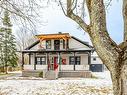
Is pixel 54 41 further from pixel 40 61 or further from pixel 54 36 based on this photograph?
pixel 40 61

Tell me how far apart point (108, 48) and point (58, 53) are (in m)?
32.0

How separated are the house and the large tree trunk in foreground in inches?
1152

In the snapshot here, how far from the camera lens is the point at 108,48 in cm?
540

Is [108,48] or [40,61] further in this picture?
[40,61]

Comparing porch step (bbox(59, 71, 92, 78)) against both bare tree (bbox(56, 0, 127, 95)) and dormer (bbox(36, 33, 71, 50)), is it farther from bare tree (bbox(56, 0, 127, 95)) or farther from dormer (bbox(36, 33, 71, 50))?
bare tree (bbox(56, 0, 127, 95))

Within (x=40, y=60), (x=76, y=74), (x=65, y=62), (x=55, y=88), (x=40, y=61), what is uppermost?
(x=40, y=60)

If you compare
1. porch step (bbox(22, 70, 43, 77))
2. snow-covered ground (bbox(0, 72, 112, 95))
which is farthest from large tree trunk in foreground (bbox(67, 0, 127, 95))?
porch step (bbox(22, 70, 43, 77))

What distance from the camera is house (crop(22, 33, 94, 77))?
1418 inches

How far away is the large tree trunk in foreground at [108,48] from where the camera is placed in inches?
207

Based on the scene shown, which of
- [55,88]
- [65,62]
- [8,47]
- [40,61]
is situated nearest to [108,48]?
[55,88]

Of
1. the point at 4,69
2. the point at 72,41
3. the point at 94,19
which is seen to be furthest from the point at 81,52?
the point at 94,19

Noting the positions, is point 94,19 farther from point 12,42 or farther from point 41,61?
point 12,42

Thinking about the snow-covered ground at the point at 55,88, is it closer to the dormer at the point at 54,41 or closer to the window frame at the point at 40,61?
the dormer at the point at 54,41

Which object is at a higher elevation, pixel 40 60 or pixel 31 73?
Result: pixel 40 60
